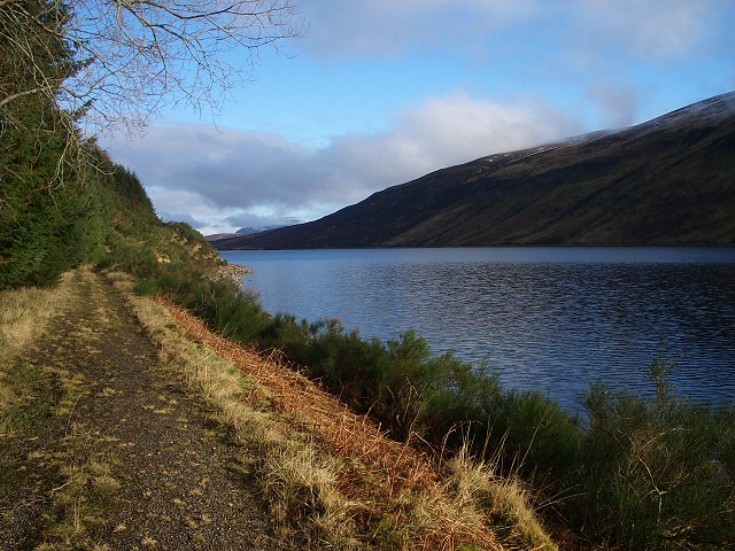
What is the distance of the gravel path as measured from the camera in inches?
136

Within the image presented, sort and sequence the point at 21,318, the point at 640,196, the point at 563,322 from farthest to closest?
1. the point at 640,196
2. the point at 563,322
3. the point at 21,318

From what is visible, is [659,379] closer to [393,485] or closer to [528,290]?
[393,485]

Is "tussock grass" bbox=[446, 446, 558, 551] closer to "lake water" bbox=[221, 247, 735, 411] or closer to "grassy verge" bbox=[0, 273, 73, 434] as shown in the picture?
"grassy verge" bbox=[0, 273, 73, 434]

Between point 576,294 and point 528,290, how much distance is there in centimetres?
399

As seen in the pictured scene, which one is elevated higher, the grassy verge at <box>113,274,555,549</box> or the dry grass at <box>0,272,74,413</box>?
the dry grass at <box>0,272,74,413</box>

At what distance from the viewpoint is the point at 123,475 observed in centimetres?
417

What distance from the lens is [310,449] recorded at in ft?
16.0

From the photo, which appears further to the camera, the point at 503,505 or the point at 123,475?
the point at 503,505

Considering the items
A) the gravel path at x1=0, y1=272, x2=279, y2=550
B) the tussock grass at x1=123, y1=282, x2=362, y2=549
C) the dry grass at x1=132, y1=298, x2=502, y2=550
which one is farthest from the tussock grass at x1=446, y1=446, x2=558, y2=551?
the gravel path at x1=0, y1=272, x2=279, y2=550

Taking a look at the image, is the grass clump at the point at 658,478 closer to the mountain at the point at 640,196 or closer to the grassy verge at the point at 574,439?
the grassy verge at the point at 574,439

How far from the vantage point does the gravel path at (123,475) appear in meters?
3.46

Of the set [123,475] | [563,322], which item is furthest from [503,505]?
[563,322]

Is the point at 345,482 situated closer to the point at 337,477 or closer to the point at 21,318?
the point at 337,477

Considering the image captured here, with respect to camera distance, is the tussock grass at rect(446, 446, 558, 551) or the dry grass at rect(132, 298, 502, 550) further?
the tussock grass at rect(446, 446, 558, 551)
